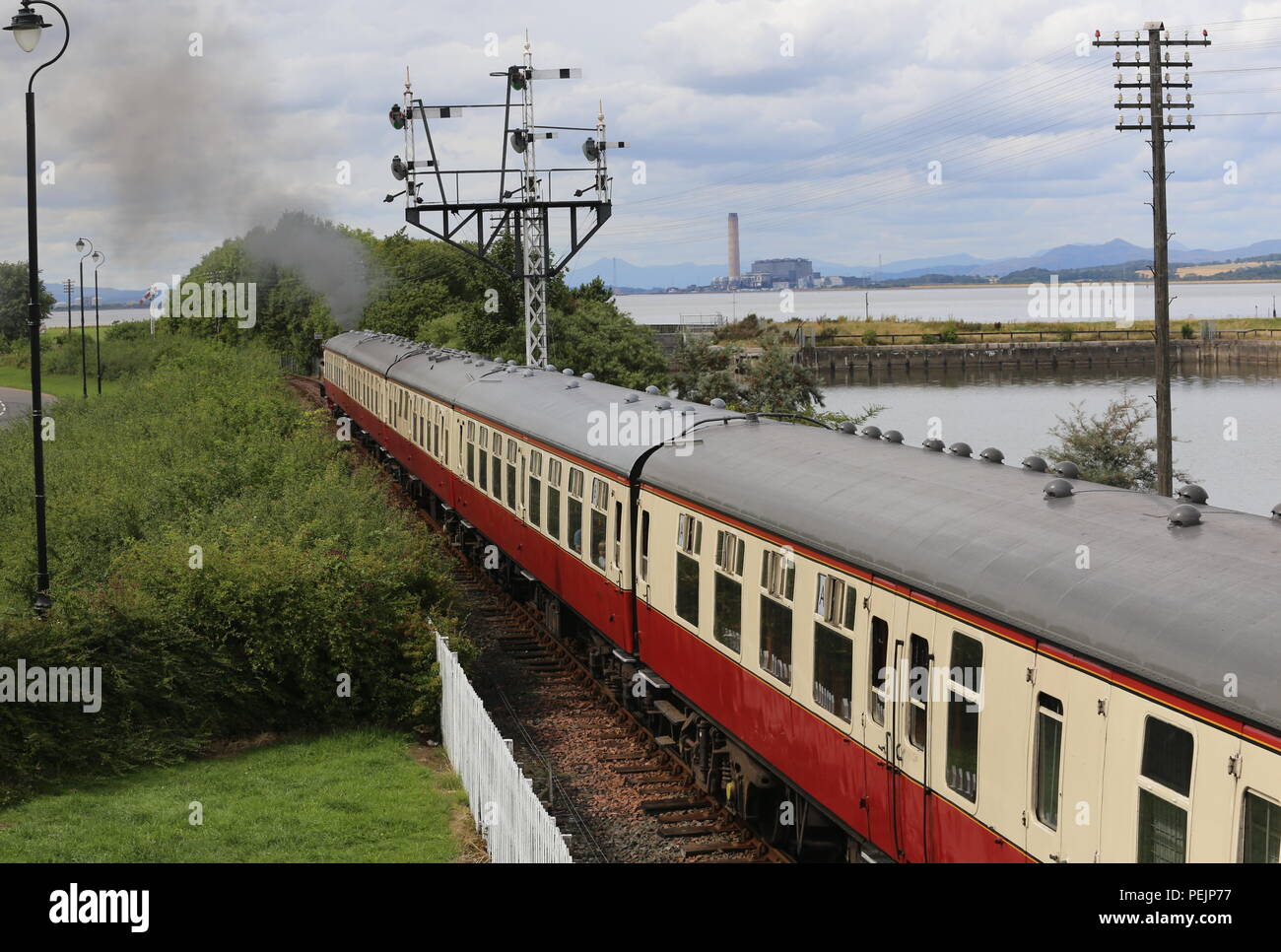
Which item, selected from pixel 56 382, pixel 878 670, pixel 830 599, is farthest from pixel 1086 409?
pixel 878 670

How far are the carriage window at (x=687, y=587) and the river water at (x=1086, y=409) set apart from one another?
1663 cm

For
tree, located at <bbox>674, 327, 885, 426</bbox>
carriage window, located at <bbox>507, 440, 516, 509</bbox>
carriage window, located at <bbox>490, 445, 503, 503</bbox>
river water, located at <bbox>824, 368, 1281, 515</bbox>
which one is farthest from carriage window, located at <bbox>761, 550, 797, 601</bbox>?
tree, located at <bbox>674, 327, 885, 426</bbox>

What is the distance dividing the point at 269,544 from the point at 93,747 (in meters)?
3.34

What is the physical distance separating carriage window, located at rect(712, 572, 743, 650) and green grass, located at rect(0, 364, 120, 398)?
5802 centimetres

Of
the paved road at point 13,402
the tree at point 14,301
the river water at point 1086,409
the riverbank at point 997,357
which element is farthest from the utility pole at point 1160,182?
→ the tree at point 14,301

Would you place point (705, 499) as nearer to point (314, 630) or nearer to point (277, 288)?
point (314, 630)

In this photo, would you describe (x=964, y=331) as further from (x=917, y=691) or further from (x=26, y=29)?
(x=917, y=691)

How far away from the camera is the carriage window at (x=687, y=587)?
12258mm

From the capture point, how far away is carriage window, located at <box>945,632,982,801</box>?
301 inches

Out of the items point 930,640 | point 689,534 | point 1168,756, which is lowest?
point 1168,756

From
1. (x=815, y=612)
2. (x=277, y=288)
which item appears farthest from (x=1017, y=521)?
(x=277, y=288)

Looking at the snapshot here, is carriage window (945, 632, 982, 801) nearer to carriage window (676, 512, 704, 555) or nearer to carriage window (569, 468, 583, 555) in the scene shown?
carriage window (676, 512, 704, 555)

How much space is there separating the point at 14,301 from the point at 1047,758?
407ft

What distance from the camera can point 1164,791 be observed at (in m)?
6.09
